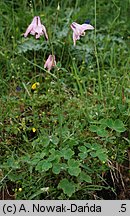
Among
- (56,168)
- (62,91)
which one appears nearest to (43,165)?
(56,168)

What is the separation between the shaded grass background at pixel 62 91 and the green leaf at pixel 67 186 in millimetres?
31

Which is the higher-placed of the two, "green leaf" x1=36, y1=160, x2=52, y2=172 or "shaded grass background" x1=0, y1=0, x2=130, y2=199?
"shaded grass background" x1=0, y1=0, x2=130, y2=199

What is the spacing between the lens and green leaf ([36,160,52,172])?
212 cm

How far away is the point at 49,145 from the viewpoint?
225 cm

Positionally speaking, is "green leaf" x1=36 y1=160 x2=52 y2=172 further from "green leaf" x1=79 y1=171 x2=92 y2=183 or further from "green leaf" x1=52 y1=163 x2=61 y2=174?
"green leaf" x1=79 y1=171 x2=92 y2=183

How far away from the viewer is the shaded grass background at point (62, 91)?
2.28 m

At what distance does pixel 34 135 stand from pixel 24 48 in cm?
65

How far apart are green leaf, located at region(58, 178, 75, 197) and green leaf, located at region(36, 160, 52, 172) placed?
10 centimetres

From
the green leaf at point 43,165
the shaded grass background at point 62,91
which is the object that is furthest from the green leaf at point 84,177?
the green leaf at point 43,165

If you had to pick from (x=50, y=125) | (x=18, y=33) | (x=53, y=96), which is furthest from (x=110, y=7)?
(x=50, y=125)

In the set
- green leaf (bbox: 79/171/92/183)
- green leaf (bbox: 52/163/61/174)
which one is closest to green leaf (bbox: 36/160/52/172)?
green leaf (bbox: 52/163/61/174)

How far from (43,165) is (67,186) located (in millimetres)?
139

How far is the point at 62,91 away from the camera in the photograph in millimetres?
2750

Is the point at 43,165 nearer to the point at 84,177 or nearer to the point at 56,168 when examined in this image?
the point at 56,168
